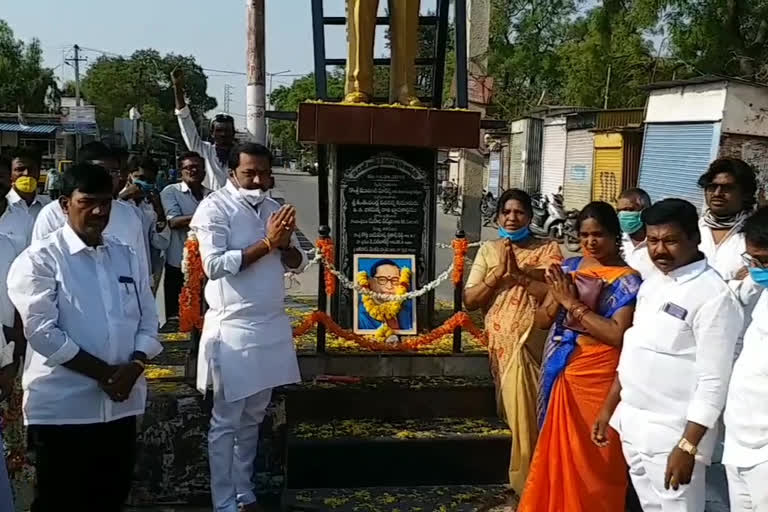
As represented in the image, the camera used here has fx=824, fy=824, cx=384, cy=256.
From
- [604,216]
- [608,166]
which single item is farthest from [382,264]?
[608,166]

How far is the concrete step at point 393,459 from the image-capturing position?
182 inches

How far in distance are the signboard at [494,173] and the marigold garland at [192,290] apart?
955 inches

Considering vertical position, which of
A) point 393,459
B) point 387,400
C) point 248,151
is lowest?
point 393,459

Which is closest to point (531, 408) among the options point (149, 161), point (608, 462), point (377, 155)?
point (608, 462)

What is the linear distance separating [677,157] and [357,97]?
37.2 feet

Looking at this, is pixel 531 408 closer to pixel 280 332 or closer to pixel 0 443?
pixel 280 332

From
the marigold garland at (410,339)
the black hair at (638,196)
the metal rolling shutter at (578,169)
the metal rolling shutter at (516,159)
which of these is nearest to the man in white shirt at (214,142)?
the marigold garland at (410,339)

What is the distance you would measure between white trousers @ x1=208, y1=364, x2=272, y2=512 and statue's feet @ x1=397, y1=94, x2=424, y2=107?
2909 millimetres

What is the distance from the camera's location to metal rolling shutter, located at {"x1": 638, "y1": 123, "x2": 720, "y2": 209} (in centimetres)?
1467

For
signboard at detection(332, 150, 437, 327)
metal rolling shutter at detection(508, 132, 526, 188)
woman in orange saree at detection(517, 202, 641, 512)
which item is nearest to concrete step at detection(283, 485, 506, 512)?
woman in orange saree at detection(517, 202, 641, 512)

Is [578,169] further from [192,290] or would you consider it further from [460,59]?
[192,290]

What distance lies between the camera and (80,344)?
3016 mm

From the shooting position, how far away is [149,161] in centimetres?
742

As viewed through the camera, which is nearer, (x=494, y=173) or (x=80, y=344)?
(x=80, y=344)
